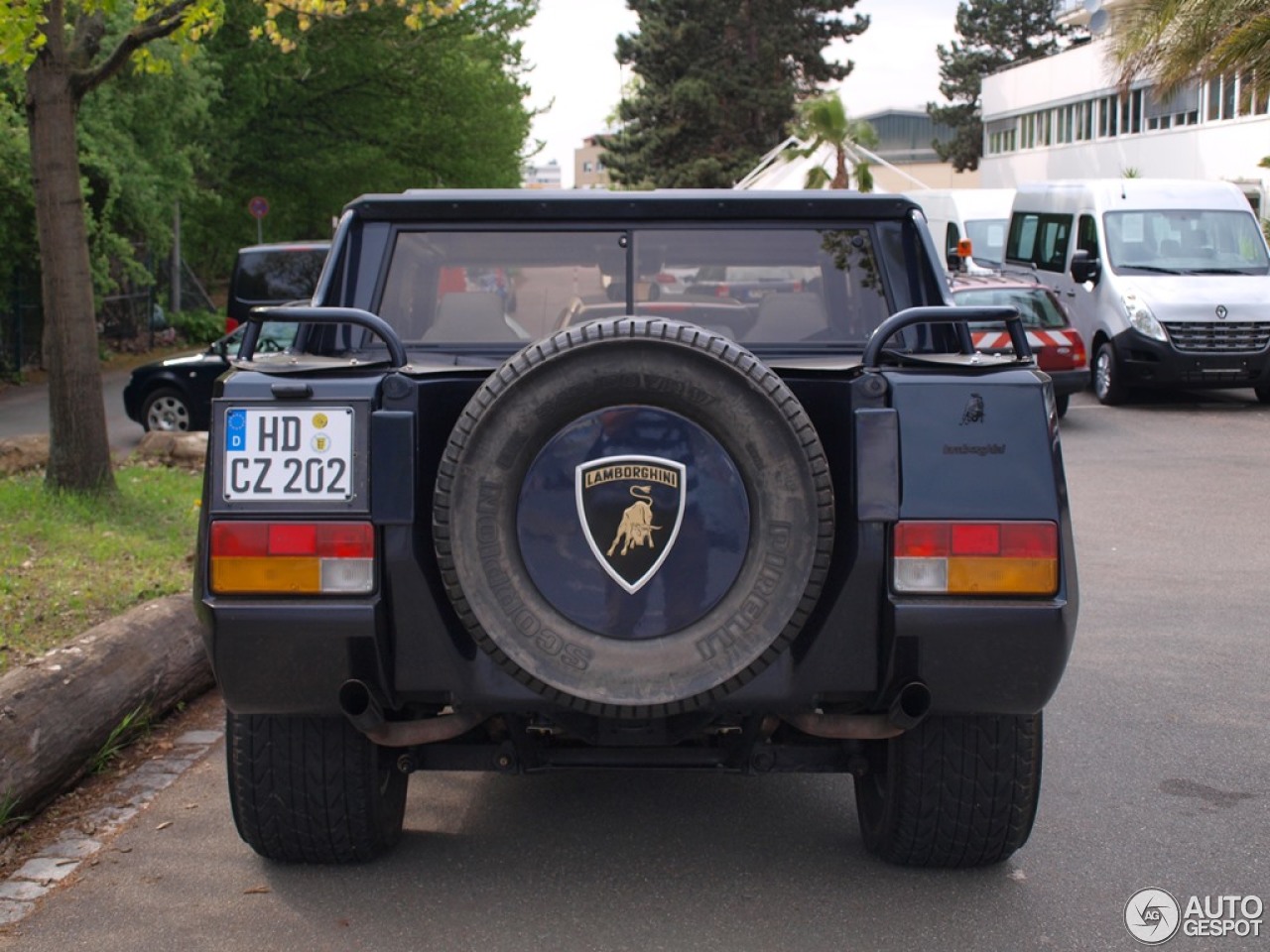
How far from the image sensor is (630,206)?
5.05m

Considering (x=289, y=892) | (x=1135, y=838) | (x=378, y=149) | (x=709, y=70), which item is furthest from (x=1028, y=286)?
(x=709, y=70)

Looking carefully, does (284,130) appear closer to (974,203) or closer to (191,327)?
(191,327)

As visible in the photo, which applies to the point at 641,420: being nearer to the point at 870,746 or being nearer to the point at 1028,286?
the point at 870,746

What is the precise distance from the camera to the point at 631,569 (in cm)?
376

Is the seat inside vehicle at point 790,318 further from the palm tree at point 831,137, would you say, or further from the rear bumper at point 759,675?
the palm tree at point 831,137

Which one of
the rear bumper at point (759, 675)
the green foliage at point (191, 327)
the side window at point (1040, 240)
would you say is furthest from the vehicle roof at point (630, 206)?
the green foliage at point (191, 327)

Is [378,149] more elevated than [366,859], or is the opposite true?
[378,149]

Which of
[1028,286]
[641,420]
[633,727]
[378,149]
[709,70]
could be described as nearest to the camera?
[641,420]

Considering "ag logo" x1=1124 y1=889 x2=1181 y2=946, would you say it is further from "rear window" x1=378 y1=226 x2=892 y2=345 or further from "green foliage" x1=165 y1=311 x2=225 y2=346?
"green foliage" x1=165 y1=311 x2=225 y2=346

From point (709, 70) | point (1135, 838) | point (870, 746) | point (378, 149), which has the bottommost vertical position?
point (1135, 838)

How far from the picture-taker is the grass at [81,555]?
6.77m

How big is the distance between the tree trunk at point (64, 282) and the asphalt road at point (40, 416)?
4.73 meters

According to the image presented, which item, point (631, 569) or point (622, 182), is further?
point (622, 182)

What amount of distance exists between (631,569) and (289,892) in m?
1.46
